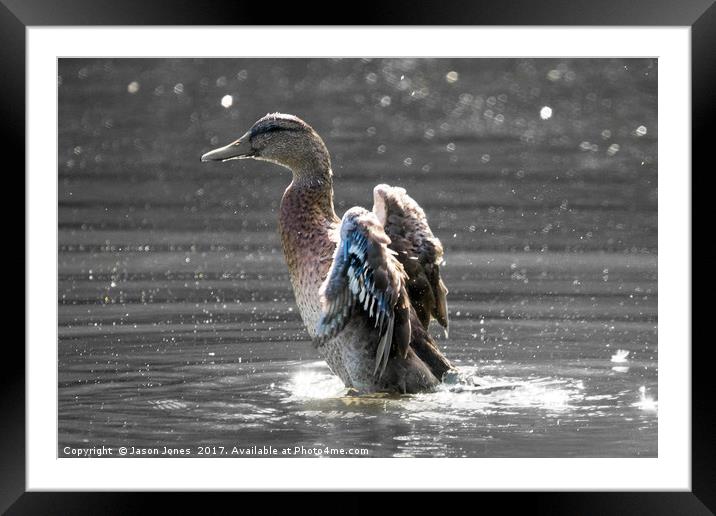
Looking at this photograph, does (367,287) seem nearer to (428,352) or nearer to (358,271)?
(358,271)

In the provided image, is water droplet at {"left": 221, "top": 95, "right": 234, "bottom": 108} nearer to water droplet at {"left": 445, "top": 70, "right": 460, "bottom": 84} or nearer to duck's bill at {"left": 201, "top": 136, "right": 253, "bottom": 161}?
water droplet at {"left": 445, "top": 70, "right": 460, "bottom": 84}

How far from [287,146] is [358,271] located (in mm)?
1080

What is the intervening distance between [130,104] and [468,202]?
3216 millimetres

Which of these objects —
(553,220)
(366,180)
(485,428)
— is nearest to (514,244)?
(553,220)

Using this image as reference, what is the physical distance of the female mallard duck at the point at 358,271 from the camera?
638cm

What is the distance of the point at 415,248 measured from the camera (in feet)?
22.6

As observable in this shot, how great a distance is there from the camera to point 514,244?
932 centimetres

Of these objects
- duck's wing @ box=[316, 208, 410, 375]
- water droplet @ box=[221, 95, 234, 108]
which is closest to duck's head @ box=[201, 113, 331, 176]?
duck's wing @ box=[316, 208, 410, 375]
